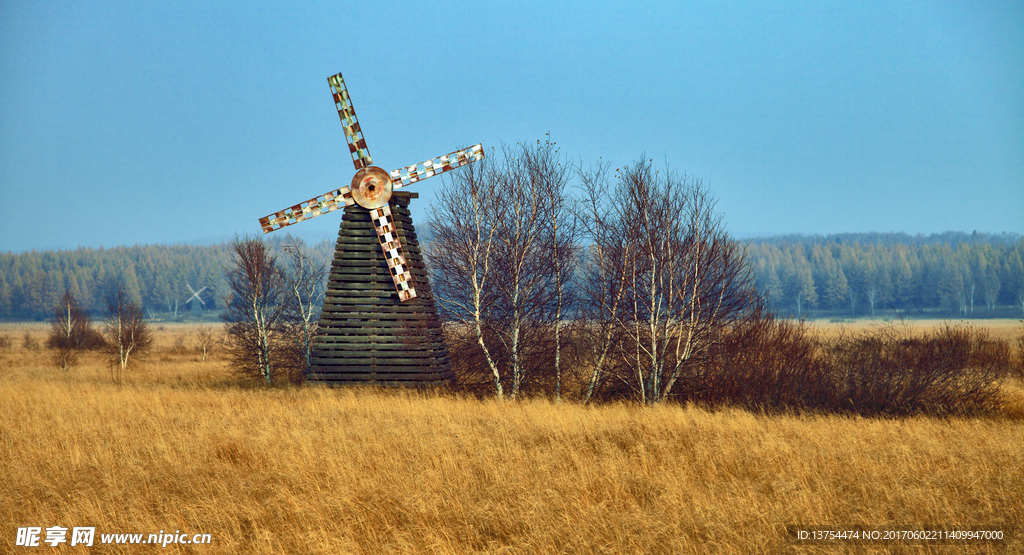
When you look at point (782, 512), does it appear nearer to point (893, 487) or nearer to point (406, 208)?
point (893, 487)

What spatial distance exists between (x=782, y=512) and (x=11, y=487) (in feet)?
33.7

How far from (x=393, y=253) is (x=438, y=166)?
2.87 meters

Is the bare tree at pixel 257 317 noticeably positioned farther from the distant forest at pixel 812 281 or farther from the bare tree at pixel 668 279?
the distant forest at pixel 812 281

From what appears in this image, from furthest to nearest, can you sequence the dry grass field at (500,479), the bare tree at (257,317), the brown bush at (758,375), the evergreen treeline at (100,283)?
1. the evergreen treeline at (100,283)
2. the bare tree at (257,317)
3. the brown bush at (758,375)
4. the dry grass field at (500,479)

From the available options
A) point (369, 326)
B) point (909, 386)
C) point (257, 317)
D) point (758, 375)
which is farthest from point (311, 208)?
point (909, 386)

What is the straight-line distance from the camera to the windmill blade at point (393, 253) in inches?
714

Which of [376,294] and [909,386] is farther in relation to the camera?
[376,294]

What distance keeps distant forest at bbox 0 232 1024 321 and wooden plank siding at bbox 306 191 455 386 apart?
98.7 meters

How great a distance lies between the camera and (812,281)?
146500mm

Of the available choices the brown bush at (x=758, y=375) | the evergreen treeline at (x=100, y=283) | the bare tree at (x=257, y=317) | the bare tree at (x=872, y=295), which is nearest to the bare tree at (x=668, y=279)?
the brown bush at (x=758, y=375)

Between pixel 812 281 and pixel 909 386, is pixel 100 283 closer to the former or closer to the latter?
pixel 812 281

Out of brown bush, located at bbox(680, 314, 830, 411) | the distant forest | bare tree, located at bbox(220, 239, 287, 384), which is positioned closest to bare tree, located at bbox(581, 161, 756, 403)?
brown bush, located at bbox(680, 314, 830, 411)

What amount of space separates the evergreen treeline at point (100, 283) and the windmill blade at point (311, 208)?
149m

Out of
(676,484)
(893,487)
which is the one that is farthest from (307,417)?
(893,487)
